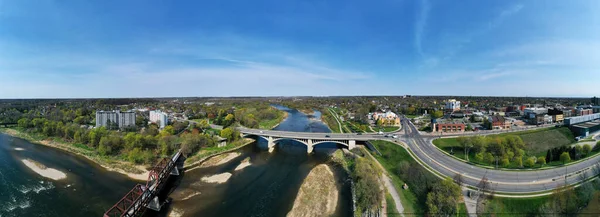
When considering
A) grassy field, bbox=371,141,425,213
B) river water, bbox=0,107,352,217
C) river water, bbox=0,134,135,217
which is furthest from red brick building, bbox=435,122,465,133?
river water, bbox=0,134,135,217

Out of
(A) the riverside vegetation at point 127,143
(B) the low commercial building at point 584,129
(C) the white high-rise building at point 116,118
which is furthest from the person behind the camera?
(C) the white high-rise building at point 116,118

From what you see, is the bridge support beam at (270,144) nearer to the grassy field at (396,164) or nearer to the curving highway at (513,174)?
the grassy field at (396,164)

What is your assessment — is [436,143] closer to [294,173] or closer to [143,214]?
[294,173]

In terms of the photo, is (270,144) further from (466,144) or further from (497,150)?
(497,150)

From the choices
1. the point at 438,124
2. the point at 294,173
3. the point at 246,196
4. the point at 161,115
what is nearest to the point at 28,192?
the point at 246,196

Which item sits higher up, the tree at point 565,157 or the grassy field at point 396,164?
the tree at point 565,157

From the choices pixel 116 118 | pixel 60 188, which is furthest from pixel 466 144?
pixel 116 118

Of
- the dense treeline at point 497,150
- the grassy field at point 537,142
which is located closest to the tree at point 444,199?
the dense treeline at point 497,150
